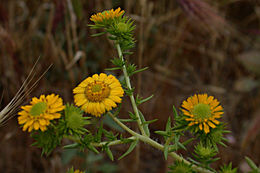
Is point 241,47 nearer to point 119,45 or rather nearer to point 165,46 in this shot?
point 165,46

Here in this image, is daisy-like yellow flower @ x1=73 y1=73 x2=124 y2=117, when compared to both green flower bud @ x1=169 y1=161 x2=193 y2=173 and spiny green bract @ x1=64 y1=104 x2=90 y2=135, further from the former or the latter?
green flower bud @ x1=169 y1=161 x2=193 y2=173

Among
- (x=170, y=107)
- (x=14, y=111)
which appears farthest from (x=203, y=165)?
(x=170, y=107)

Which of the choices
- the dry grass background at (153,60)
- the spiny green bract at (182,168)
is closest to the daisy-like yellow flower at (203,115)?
the spiny green bract at (182,168)

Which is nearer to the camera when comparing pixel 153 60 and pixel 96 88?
pixel 96 88

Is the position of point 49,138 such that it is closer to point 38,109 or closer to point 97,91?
point 38,109

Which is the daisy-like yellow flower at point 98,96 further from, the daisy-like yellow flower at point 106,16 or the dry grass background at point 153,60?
the dry grass background at point 153,60

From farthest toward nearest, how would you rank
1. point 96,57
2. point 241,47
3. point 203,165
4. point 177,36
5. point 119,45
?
point 241,47 → point 177,36 → point 96,57 → point 119,45 → point 203,165

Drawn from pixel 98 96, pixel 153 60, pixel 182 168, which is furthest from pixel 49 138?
pixel 153 60
